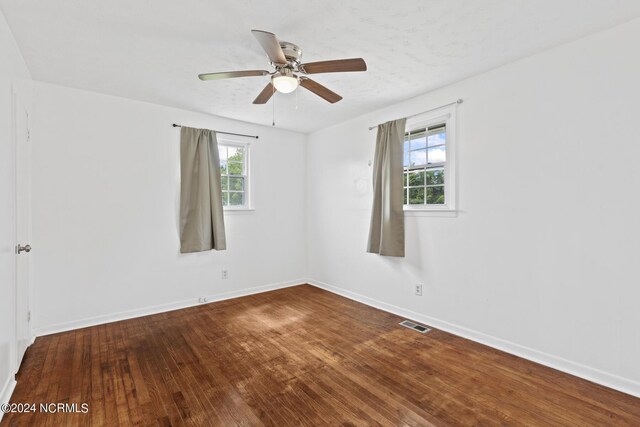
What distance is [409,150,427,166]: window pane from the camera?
11.6 ft

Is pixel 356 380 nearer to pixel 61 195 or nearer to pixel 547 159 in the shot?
pixel 547 159

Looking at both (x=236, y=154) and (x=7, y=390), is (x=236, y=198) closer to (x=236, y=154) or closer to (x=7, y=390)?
(x=236, y=154)

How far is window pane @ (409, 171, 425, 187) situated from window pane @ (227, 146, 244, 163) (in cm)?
255

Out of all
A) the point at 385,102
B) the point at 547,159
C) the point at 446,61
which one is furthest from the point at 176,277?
the point at 547,159

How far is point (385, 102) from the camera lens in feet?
12.4

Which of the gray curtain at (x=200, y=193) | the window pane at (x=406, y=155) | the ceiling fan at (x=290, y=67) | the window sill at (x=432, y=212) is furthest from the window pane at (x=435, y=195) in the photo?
the gray curtain at (x=200, y=193)

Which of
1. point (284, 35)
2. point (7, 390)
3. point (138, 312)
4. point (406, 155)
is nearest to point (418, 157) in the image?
point (406, 155)

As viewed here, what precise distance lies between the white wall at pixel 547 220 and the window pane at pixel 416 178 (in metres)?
0.47

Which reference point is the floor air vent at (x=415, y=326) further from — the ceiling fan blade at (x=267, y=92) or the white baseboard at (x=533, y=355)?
the ceiling fan blade at (x=267, y=92)

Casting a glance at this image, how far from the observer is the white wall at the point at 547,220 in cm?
219

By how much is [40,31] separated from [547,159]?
4114 mm

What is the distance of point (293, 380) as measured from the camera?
2314 mm

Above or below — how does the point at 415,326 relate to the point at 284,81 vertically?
below

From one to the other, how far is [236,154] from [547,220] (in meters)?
3.93
